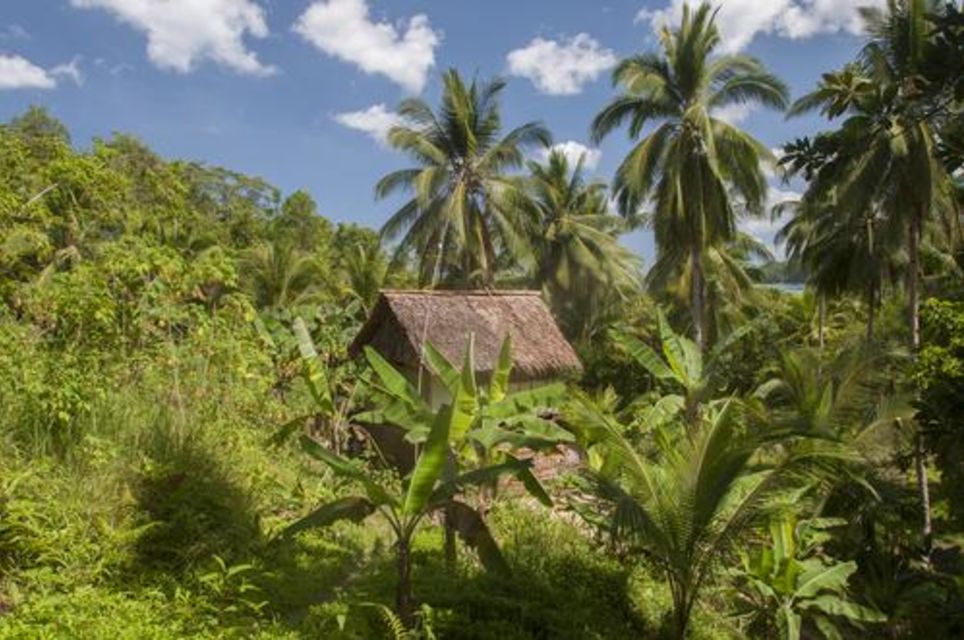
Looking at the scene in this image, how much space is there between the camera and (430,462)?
4.90 m

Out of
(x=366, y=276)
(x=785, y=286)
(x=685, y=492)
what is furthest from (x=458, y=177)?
(x=785, y=286)

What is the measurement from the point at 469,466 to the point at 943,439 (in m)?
4.50

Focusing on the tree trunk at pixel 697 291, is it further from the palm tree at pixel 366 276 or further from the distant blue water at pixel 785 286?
the distant blue water at pixel 785 286

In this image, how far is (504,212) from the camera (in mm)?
22312

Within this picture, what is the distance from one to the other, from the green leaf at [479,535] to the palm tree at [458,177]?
16.3 m

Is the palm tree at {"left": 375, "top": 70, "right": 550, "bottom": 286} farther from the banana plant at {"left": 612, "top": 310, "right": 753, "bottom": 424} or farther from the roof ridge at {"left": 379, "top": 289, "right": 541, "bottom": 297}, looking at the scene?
the banana plant at {"left": 612, "top": 310, "right": 753, "bottom": 424}

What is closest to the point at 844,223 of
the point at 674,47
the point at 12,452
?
the point at 674,47

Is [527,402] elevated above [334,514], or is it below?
above

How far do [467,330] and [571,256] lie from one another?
586 inches

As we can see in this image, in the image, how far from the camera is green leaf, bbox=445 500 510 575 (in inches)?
218

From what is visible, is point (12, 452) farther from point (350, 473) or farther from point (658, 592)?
point (658, 592)

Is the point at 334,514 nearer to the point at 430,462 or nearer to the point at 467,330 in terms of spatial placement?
the point at 430,462

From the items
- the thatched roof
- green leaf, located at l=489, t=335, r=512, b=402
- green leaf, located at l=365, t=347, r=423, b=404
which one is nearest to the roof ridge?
the thatched roof

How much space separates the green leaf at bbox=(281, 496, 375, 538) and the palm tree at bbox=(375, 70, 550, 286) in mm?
16434
